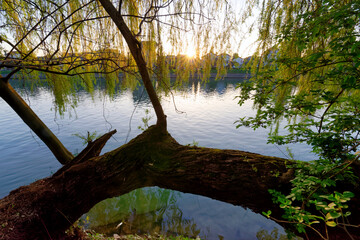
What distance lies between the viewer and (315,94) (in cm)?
121

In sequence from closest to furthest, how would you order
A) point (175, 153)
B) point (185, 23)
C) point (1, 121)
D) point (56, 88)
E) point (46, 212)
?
point (46, 212)
point (185, 23)
point (175, 153)
point (56, 88)
point (1, 121)

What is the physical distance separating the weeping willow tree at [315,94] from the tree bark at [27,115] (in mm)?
2927

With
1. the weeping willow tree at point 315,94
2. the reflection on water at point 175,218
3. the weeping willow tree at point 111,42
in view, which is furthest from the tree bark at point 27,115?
the weeping willow tree at point 315,94

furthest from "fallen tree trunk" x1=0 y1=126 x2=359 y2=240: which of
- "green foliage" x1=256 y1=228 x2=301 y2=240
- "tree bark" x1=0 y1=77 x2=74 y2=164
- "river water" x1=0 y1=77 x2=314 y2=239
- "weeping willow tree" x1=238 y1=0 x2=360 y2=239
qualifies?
"green foliage" x1=256 y1=228 x2=301 y2=240

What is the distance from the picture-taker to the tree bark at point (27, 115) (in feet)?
7.59

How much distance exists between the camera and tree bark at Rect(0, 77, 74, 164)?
231cm

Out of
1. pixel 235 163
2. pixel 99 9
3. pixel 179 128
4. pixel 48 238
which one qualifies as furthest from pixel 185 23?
pixel 179 128

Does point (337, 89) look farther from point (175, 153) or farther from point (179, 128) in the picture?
point (179, 128)

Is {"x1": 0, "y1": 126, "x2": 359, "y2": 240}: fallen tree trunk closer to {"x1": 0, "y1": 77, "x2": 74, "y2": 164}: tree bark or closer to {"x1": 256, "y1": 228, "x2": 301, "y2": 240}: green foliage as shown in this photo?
{"x1": 0, "y1": 77, "x2": 74, "y2": 164}: tree bark

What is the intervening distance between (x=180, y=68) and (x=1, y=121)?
12.9 m

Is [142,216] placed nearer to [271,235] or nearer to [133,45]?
[271,235]

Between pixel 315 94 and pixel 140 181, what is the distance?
1910 mm

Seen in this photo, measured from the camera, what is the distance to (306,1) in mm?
1666

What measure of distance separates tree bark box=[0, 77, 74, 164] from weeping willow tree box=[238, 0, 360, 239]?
2.93 m
